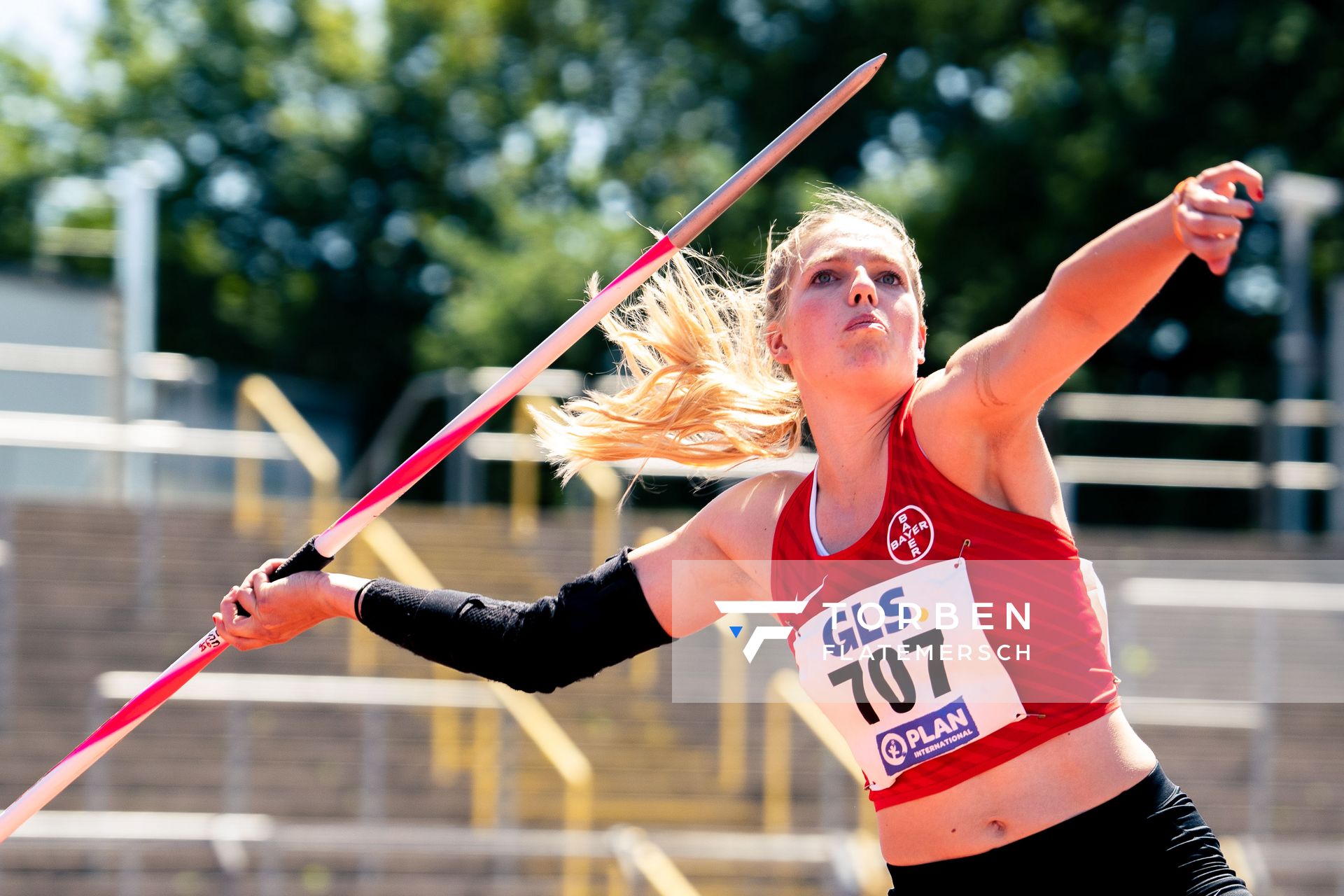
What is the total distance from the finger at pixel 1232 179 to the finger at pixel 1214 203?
0.05 ft

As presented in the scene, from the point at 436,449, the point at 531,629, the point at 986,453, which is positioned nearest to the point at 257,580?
the point at 436,449

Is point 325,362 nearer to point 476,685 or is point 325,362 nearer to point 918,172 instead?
point 918,172

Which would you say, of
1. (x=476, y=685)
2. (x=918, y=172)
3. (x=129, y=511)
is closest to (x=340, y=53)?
(x=918, y=172)

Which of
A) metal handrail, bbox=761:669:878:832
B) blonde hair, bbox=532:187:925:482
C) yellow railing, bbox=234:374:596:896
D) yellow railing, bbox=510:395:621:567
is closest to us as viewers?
blonde hair, bbox=532:187:925:482

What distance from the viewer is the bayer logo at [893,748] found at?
3.07 meters

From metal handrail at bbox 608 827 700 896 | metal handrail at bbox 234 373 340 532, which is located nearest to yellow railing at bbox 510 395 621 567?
metal handrail at bbox 234 373 340 532

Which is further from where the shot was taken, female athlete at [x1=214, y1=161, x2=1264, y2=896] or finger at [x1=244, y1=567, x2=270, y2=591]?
finger at [x1=244, y1=567, x2=270, y2=591]

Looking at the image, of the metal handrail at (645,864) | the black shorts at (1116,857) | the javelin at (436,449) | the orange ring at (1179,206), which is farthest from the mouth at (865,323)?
the metal handrail at (645,864)

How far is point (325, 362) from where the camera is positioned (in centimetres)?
3070

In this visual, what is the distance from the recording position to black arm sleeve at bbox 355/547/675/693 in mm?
3385

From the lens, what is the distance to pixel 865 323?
3.07m

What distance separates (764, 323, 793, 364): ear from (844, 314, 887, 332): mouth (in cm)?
32

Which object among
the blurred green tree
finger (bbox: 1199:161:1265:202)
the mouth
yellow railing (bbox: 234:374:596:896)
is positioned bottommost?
yellow railing (bbox: 234:374:596:896)

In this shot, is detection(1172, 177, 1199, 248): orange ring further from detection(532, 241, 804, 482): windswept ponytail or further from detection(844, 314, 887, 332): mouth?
detection(532, 241, 804, 482): windswept ponytail
